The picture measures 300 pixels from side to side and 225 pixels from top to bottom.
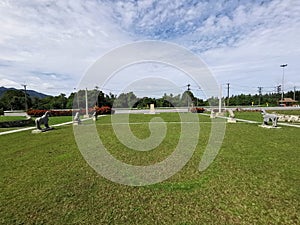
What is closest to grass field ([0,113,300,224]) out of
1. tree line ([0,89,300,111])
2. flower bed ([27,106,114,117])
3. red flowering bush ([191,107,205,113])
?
tree line ([0,89,300,111])

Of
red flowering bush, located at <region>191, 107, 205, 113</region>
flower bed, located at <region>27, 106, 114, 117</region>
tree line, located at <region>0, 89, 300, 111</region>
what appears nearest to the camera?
flower bed, located at <region>27, 106, 114, 117</region>

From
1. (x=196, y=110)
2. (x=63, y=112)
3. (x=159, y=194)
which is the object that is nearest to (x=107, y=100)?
(x=63, y=112)

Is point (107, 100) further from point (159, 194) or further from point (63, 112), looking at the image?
point (159, 194)

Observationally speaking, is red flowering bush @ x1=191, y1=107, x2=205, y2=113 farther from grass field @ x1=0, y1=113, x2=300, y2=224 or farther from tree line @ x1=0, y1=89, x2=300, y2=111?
grass field @ x1=0, y1=113, x2=300, y2=224

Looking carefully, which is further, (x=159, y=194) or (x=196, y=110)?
(x=196, y=110)

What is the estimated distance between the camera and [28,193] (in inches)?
124

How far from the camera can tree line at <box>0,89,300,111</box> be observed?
25625mm

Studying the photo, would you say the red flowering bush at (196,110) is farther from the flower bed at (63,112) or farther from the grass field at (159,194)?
the grass field at (159,194)

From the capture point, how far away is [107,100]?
36.8m

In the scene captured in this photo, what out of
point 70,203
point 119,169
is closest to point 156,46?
point 119,169

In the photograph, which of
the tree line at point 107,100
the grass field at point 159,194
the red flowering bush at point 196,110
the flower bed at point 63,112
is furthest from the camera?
the red flowering bush at point 196,110

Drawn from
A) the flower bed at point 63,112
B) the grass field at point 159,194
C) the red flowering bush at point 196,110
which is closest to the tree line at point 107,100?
the flower bed at point 63,112

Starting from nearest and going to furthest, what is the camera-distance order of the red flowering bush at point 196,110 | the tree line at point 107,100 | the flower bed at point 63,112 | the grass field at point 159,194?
the grass field at point 159,194, the flower bed at point 63,112, the tree line at point 107,100, the red flowering bush at point 196,110

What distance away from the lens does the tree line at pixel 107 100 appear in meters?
25.6
